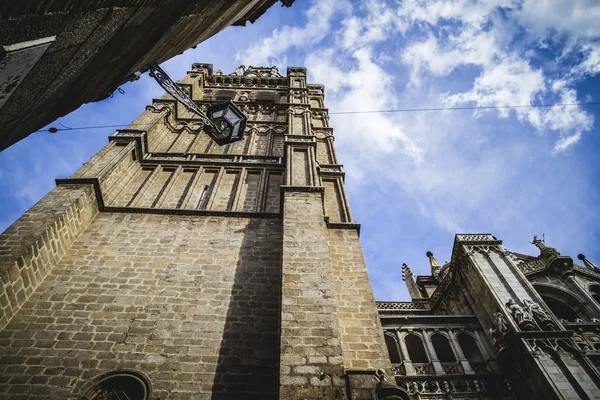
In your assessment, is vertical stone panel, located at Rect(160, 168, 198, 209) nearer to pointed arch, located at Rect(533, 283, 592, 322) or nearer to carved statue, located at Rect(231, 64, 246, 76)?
pointed arch, located at Rect(533, 283, 592, 322)

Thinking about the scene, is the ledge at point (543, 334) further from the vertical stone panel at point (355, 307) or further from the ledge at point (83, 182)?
the ledge at point (83, 182)

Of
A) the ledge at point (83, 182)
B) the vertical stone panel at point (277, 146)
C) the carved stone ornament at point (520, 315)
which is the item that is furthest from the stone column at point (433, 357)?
the ledge at point (83, 182)

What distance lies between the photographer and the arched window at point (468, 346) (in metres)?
8.75

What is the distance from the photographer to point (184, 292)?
6.61 metres

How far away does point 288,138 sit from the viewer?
11.5 m

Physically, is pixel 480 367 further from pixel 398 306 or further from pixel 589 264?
pixel 589 264

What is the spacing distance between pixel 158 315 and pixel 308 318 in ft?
10.1

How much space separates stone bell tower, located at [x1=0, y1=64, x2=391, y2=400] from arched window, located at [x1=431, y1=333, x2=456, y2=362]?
398 cm

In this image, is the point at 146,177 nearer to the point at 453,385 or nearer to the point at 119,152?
the point at 119,152

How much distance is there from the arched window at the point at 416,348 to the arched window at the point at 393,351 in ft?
1.21

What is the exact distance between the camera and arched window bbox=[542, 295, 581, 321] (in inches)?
425

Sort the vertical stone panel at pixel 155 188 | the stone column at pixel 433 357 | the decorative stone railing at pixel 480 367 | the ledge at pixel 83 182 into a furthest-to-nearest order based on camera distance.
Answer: the vertical stone panel at pixel 155 188, the ledge at pixel 83 182, the decorative stone railing at pixel 480 367, the stone column at pixel 433 357

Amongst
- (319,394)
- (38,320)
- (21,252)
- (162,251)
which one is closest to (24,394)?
(38,320)

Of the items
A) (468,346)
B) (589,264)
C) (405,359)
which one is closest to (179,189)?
(405,359)
